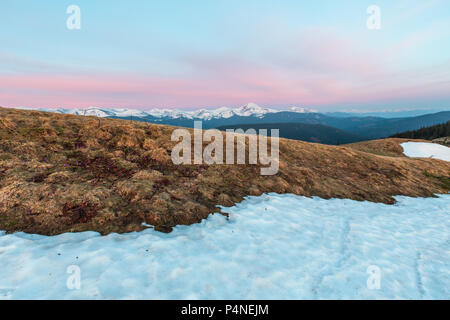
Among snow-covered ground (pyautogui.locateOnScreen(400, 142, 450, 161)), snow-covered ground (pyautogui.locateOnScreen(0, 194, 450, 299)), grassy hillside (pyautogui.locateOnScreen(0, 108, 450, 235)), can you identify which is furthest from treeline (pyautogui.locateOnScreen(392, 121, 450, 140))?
snow-covered ground (pyautogui.locateOnScreen(0, 194, 450, 299))

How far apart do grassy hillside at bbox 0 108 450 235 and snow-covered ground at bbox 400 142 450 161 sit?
42336 millimetres

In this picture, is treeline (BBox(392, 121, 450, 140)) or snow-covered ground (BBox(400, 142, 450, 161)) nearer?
snow-covered ground (BBox(400, 142, 450, 161))

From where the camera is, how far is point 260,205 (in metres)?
11.4

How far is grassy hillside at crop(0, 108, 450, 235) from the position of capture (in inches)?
312

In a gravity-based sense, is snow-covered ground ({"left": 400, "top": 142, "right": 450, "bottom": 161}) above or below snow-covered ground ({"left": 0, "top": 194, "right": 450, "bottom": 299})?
above

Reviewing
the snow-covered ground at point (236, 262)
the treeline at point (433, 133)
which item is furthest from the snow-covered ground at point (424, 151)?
the treeline at point (433, 133)

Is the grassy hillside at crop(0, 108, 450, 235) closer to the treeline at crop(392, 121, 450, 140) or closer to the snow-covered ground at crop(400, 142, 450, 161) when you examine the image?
the snow-covered ground at crop(400, 142, 450, 161)

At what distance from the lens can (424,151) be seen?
2142 inches

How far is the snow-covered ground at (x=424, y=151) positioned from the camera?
51.8 metres

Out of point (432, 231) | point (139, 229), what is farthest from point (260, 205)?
point (432, 231)

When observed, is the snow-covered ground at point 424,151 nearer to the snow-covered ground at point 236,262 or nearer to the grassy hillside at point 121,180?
the grassy hillside at point 121,180

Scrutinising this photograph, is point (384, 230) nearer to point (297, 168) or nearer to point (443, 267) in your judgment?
point (443, 267)

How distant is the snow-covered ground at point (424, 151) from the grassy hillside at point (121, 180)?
42.3m
